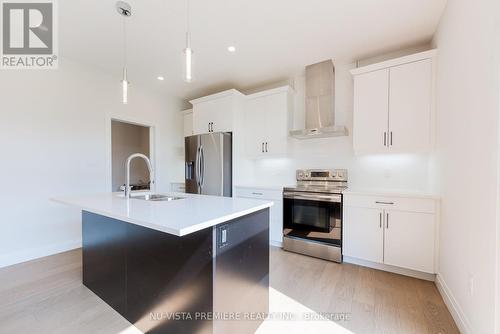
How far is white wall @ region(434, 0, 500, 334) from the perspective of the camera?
117 cm

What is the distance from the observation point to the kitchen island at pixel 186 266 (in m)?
1.17

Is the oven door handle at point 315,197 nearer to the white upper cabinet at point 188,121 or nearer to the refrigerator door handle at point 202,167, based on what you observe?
the refrigerator door handle at point 202,167

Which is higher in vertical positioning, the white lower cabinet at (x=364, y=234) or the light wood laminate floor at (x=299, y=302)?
the white lower cabinet at (x=364, y=234)

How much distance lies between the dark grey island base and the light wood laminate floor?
7.7 inches

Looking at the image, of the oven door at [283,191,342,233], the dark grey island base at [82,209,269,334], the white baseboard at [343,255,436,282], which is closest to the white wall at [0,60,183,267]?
the dark grey island base at [82,209,269,334]

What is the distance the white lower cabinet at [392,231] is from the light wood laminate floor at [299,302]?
19 cm

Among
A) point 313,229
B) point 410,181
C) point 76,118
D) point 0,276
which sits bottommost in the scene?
point 0,276

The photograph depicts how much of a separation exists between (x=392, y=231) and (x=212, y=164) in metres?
2.59

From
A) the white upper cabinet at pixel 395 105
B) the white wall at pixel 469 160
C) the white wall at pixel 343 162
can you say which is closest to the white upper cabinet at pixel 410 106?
the white upper cabinet at pixel 395 105

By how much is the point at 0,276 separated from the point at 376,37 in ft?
16.1

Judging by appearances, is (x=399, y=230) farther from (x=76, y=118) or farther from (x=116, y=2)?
(x=76, y=118)

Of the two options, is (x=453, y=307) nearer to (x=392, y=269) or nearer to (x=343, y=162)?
(x=392, y=269)

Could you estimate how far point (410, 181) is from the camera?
8.80ft

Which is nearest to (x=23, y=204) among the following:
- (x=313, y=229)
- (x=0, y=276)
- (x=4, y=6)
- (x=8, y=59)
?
(x=0, y=276)
